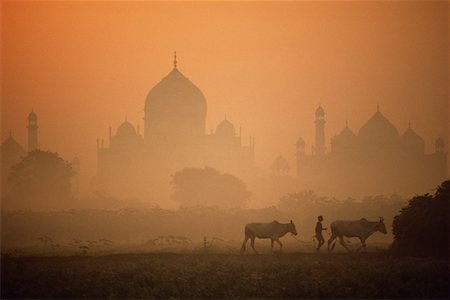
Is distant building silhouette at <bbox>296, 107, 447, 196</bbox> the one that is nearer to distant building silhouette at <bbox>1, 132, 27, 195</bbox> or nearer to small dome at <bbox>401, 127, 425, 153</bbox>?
small dome at <bbox>401, 127, 425, 153</bbox>

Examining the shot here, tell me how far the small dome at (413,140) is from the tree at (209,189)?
22.6 m

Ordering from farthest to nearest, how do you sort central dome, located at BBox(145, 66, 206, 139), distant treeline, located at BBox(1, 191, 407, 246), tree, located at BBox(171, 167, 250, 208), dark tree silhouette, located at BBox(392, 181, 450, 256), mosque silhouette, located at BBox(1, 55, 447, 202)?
central dome, located at BBox(145, 66, 206, 139) < mosque silhouette, located at BBox(1, 55, 447, 202) < tree, located at BBox(171, 167, 250, 208) < distant treeline, located at BBox(1, 191, 407, 246) < dark tree silhouette, located at BBox(392, 181, 450, 256)

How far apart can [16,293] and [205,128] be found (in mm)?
55651

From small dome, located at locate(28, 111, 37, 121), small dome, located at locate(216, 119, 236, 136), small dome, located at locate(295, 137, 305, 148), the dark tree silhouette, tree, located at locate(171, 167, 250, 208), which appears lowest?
the dark tree silhouette

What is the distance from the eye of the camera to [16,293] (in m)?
17.5

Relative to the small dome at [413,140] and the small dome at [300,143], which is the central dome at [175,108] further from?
the small dome at [413,140]

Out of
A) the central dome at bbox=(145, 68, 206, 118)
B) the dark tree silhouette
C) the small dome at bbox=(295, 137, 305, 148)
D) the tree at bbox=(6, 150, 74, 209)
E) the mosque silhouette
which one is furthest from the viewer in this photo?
the central dome at bbox=(145, 68, 206, 118)

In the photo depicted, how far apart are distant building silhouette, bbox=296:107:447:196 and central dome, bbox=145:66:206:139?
25.8ft

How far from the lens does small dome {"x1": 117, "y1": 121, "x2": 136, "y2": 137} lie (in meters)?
69.8

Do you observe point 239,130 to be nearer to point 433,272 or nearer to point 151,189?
point 151,189

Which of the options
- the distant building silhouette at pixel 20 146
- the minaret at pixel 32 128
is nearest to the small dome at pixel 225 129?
the distant building silhouette at pixel 20 146

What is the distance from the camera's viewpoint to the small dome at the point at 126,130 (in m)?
69.8

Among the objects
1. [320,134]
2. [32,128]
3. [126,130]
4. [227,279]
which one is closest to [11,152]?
[32,128]

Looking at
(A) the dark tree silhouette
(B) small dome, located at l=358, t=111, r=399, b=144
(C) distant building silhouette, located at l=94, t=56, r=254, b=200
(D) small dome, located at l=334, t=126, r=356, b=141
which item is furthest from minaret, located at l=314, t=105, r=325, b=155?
(A) the dark tree silhouette
